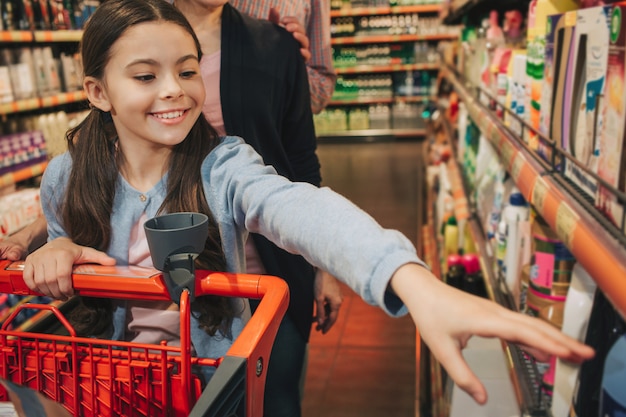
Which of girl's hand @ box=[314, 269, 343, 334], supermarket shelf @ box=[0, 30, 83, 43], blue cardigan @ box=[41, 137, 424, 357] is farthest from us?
supermarket shelf @ box=[0, 30, 83, 43]

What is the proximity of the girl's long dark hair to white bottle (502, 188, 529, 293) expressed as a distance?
2.88 ft

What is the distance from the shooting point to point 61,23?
3.88m

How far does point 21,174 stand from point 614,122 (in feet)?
A: 10.4

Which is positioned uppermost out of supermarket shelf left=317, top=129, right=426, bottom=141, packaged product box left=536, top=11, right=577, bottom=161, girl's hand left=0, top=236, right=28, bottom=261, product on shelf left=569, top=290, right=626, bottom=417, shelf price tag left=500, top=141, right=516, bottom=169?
packaged product box left=536, top=11, right=577, bottom=161

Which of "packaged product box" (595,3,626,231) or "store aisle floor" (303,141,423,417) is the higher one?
"packaged product box" (595,3,626,231)

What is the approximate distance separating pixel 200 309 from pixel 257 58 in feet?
1.91

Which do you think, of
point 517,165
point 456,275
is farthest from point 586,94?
point 456,275

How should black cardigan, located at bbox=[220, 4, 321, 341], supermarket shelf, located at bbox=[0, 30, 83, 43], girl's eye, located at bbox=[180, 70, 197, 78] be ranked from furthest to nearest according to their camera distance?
supermarket shelf, located at bbox=[0, 30, 83, 43] < black cardigan, located at bbox=[220, 4, 321, 341] < girl's eye, located at bbox=[180, 70, 197, 78]

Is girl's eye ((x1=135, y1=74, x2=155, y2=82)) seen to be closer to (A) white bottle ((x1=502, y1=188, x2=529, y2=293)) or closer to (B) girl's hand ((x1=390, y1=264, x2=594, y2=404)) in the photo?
(B) girl's hand ((x1=390, y1=264, x2=594, y2=404))

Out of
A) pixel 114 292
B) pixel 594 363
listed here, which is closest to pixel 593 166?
pixel 594 363

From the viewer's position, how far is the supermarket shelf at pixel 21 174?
3.27m

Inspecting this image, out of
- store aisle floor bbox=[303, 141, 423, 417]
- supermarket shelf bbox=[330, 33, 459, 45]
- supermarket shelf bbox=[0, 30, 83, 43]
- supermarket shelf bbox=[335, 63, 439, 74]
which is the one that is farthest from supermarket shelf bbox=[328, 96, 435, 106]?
supermarket shelf bbox=[0, 30, 83, 43]

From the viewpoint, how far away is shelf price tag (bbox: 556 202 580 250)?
0.99 metres

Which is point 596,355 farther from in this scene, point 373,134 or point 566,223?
point 373,134
